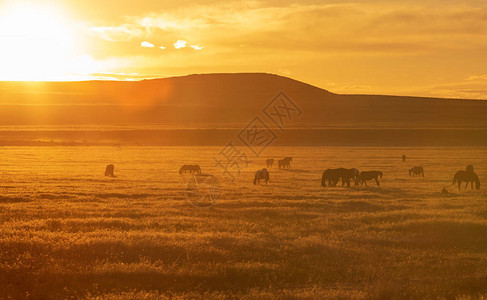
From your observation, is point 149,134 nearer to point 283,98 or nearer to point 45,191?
point 45,191

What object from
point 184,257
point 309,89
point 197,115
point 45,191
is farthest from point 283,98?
point 184,257

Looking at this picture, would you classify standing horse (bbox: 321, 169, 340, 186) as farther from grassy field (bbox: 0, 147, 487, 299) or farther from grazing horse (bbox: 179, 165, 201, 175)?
grazing horse (bbox: 179, 165, 201, 175)

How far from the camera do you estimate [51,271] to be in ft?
35.3

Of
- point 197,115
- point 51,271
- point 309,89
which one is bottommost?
point 51,271

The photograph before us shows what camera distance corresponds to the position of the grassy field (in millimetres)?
10219

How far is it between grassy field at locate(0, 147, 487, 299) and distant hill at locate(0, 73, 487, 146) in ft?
229

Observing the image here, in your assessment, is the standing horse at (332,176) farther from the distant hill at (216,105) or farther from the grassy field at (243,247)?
the distant hill at (216,105)

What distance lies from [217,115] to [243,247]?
133m

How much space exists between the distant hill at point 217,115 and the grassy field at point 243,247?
69.9 meters

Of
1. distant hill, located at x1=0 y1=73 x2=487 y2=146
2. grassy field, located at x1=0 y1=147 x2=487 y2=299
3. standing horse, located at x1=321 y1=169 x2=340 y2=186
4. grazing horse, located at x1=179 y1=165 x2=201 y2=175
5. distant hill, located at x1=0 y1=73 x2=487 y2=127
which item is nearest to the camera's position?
grassy field, located at x1=0 y1=147 x2=487 y2=299

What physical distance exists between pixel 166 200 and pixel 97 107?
14289 cm

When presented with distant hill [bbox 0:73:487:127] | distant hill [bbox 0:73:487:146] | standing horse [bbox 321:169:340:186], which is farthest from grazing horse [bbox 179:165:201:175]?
distant hill [bbox 0:73:487:127]

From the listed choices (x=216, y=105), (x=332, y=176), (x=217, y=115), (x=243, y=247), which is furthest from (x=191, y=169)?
(x=216, y=105)

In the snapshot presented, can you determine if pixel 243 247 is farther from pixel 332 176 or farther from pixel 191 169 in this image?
pixel 191 169
